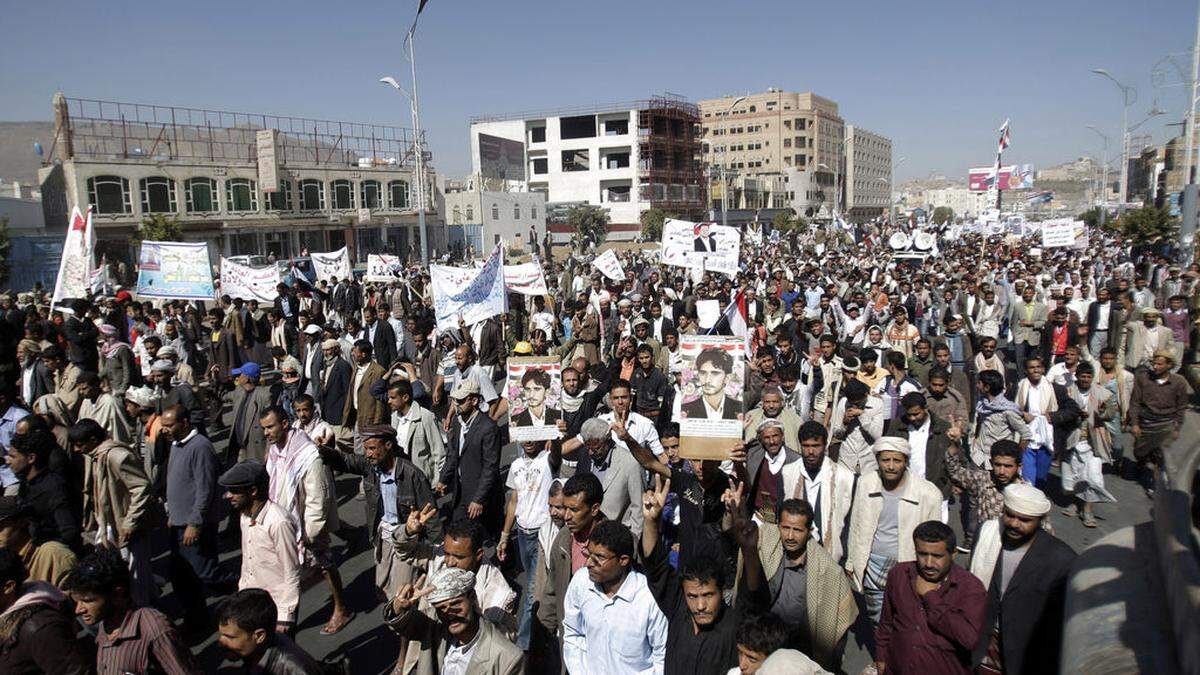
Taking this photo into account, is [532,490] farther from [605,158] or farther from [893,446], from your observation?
[605,158]

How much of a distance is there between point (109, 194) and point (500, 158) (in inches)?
1451

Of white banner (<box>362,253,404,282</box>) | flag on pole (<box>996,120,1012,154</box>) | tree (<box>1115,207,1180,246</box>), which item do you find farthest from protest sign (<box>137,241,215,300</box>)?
flag on pole (<box>996,120,1012,154</box>)

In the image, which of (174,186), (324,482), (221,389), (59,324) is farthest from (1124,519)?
(174,186)

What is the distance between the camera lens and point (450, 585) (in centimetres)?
315

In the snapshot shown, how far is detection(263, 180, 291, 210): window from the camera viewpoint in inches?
1795

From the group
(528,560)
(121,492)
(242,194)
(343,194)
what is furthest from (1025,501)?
(343,194)

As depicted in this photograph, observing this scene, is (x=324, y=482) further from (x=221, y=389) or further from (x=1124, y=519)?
(x=221, y=389)

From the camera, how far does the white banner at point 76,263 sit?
12.5m

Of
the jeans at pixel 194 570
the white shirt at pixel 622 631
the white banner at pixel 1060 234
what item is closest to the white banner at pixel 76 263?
the jeans at pixel 194 570

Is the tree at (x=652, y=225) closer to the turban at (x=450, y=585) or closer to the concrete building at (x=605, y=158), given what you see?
the concrete building at (x=605, y=158)

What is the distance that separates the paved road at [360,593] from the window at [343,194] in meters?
45.3

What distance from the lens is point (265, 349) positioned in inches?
527

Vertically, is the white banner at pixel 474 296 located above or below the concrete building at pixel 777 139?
below

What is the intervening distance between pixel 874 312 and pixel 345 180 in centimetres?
4526
